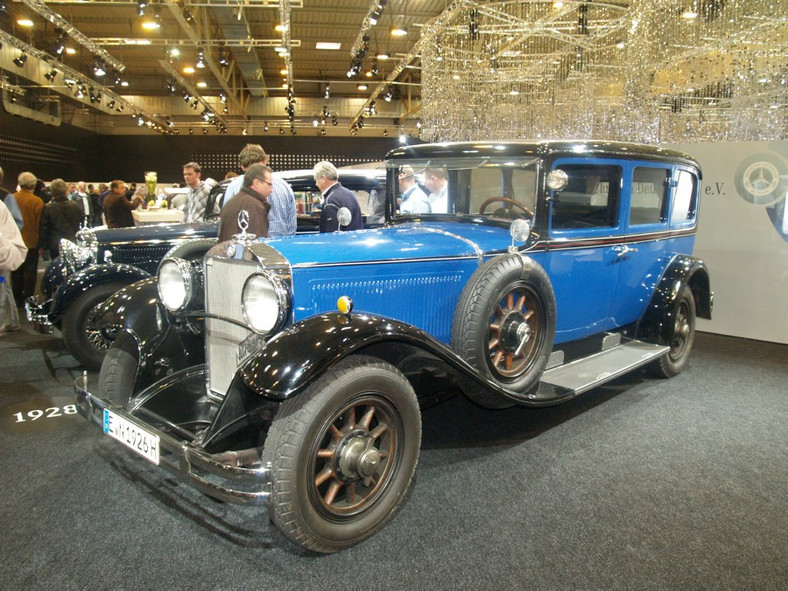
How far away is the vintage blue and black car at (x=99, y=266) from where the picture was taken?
4.98m

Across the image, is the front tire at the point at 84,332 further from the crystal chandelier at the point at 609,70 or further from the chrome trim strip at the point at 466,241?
the crystal chandelier at the point at 609,70

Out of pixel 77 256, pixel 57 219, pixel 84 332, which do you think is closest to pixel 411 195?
pixel 84 332

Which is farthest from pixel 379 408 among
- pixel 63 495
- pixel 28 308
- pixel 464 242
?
pixel 28 308

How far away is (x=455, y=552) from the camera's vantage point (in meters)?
2.39

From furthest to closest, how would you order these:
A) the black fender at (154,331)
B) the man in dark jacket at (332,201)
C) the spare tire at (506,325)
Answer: the man in dark jacket at (332,201) → the black fender at (154,331) → the spare tire at (506,325)

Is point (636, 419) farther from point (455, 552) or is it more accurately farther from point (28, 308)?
point (28, 308)

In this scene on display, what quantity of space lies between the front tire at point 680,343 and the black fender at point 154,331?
3.64 metres

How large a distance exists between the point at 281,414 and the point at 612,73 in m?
8.87

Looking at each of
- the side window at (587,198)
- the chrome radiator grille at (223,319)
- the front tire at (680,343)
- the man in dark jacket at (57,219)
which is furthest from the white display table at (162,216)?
the front tire at (680,343)

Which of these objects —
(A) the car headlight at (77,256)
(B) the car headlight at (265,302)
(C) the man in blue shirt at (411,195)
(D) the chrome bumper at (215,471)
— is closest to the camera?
(D) the chrome bumper at (215,471)

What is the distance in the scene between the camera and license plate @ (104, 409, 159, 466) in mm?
2324

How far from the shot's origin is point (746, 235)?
6.20 meters

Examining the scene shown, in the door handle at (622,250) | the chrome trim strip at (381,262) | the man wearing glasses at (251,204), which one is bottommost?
the door handle at (622,250)

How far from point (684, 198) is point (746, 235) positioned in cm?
191
